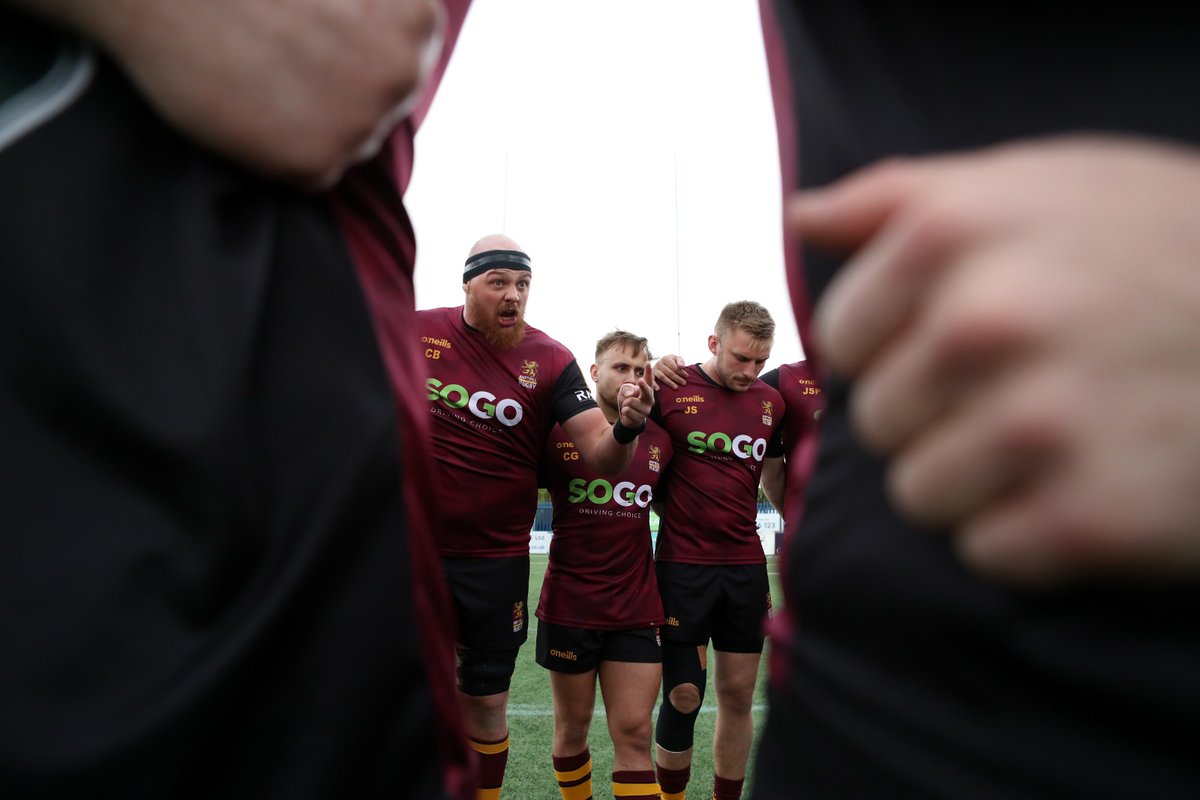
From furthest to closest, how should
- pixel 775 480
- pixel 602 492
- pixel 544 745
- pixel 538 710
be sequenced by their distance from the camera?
pixel 538 710
pixel 775 480
pixel 544 745
pixel 602 492

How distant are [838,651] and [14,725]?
1.11 ft

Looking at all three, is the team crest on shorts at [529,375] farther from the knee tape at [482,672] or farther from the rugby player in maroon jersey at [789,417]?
the knee tape at [482,672]

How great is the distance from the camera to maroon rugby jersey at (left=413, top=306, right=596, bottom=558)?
10.5 feet

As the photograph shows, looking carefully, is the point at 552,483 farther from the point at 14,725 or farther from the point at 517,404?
the point at 14,725

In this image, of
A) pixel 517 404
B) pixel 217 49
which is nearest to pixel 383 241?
pixel 217 49

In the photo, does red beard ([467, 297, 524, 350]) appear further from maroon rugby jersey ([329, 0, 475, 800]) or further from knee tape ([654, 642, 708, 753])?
maroon rugby jersey ([329, 0, 475, 800])

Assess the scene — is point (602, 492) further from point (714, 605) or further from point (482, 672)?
point (482, 672)

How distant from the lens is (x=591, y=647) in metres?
3.31

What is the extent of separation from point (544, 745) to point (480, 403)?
1.82 meters

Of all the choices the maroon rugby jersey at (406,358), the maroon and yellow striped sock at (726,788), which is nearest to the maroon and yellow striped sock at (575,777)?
the maroon and yellow striped sock at (726,788)

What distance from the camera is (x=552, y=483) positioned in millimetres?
3541

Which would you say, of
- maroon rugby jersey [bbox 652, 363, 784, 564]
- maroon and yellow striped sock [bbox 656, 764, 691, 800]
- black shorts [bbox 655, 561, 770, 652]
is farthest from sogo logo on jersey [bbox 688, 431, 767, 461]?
maroon and yellow striped sock [bbox 656, 764, 691, 800]

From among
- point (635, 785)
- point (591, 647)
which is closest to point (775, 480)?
point (591, 647)

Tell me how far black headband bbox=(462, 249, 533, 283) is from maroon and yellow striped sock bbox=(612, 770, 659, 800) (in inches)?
81.3
